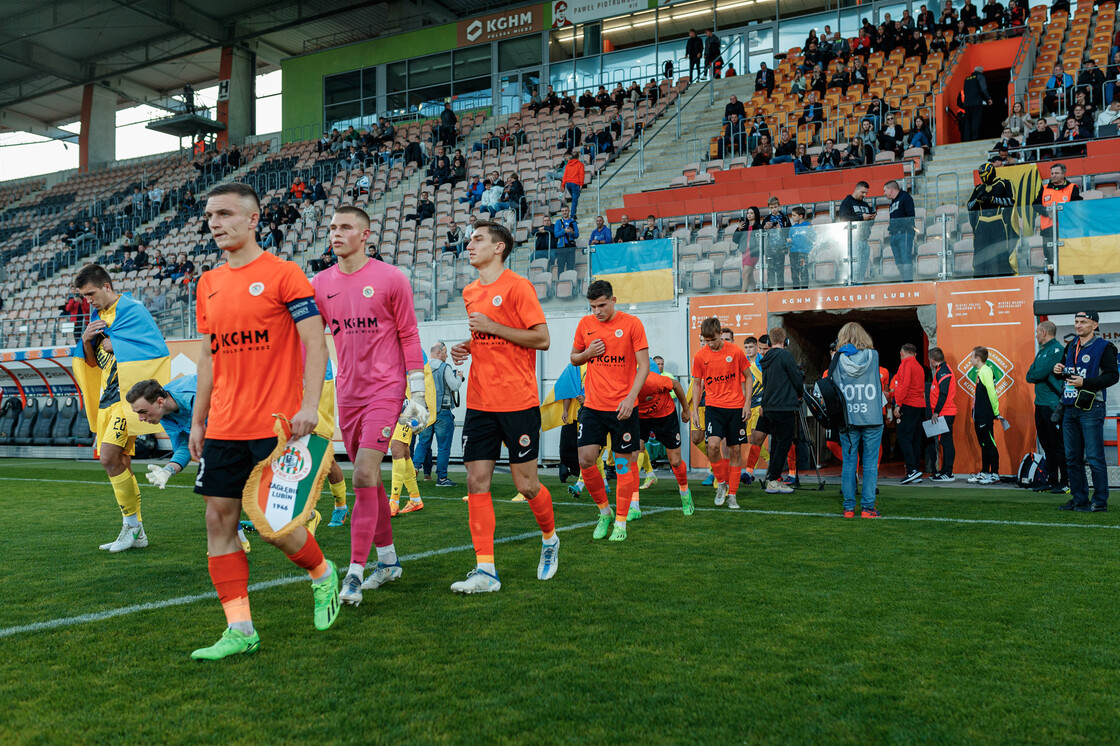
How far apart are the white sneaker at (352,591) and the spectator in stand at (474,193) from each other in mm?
19419

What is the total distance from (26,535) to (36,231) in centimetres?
3432

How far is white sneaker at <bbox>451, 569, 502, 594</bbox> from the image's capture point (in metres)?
4.90

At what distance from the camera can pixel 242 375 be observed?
150 inches

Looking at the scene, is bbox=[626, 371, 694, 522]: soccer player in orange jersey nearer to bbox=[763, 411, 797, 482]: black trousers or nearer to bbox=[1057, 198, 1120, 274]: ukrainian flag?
bbox=[763, 411, 797, 482]: black trousers

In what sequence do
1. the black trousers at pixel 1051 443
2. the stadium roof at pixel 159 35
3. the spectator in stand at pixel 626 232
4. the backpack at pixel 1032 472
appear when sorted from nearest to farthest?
the black trousers at pixel 1051 443, the backpack at pixel 1032 472, the spectator in stand at pixel 626 232, the stadium roof at pixel 159 35

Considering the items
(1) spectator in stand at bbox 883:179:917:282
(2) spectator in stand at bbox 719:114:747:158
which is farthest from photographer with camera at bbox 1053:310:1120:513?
(2) spectator in stand at bbox 719:114:747:158

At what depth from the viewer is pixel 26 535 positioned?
298 inches

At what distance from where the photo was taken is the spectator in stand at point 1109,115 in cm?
1631

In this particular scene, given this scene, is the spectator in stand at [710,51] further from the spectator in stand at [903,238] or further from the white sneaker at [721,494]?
the white sneaker at [721,494]

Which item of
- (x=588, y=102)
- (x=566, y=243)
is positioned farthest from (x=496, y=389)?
(x=588, y=102)

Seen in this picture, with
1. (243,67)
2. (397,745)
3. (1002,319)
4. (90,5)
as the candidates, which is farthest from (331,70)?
(397,745)

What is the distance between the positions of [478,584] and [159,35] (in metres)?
39.5

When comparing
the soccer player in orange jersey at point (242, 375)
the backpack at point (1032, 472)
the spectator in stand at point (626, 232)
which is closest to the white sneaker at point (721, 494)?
the backpack at point (1032, 472)

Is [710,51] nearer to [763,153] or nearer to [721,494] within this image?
[763,153]
